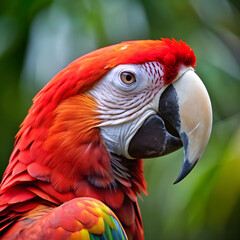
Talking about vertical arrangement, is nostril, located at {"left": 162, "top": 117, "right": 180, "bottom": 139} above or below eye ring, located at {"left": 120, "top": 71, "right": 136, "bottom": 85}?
below

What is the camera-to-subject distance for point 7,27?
312 centimetres

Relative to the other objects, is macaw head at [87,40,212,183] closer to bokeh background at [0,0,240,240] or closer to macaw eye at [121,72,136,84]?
macaw eye at [121,72,136,84]

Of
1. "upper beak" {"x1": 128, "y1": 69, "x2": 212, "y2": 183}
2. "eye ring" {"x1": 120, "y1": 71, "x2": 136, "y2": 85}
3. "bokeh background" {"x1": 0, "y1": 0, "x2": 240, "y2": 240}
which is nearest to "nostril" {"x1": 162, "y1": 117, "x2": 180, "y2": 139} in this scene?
"upper beak" {"x1": 128, "y1": 69, "x2": 212, "y2": 183}

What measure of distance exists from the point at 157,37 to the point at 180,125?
2151 millimetres

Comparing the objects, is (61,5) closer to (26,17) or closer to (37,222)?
(26,17)

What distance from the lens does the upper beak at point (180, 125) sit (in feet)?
4.04

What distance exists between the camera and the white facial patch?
1.28m

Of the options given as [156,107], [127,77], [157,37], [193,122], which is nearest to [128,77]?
[127,77]

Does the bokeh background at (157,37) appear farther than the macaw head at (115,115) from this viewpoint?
Yes

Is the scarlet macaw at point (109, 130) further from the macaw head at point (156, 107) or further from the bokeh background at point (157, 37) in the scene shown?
the bokeh background at point (157, 37)

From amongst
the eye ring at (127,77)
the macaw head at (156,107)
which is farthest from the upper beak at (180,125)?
the eye ring at (127,77)

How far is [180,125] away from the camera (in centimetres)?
124

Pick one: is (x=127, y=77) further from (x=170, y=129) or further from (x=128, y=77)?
(x=170, y=129)

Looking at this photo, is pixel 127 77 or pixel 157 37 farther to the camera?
pixel 157 37
